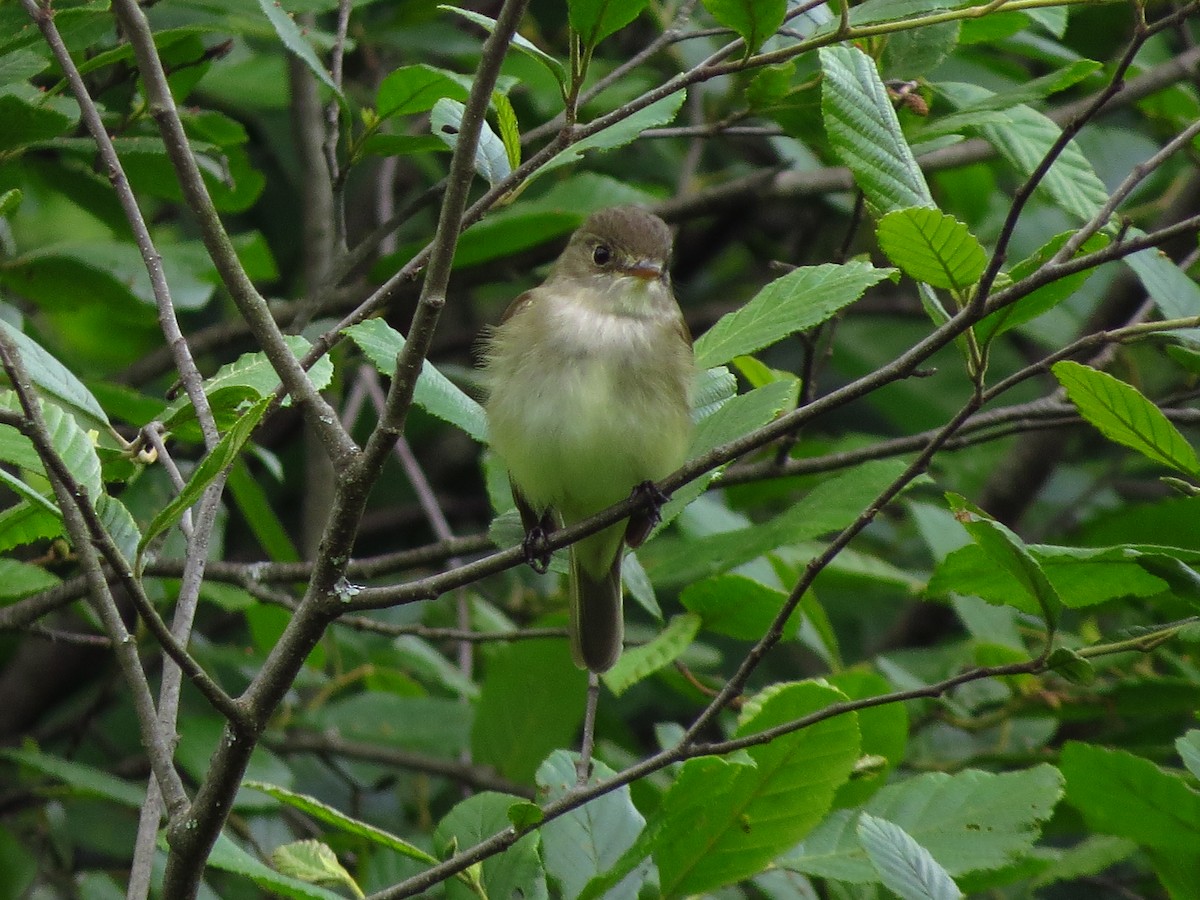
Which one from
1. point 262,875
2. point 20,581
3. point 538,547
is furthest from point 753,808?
point 20,581

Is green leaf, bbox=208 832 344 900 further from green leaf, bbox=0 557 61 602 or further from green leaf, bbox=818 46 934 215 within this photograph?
green leaf, bbox=818 46 934 215

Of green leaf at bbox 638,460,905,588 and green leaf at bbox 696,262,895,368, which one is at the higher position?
green leaf at bbox 696,262,895,368

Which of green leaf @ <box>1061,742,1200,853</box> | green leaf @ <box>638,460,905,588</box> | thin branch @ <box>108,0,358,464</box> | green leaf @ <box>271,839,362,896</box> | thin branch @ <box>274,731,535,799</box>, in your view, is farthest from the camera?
thin branch @ <box>274,731,535,799</box>

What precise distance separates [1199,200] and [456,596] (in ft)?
9.55

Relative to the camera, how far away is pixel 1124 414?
238 cm

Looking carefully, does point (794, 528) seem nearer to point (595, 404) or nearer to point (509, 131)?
point (595, 404)

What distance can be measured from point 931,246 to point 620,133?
618mm

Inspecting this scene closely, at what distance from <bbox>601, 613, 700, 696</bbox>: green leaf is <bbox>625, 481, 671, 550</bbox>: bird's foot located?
0.74 feet

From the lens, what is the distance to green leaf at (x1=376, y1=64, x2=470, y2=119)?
129 inches

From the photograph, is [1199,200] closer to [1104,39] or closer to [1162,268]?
[1104,39]

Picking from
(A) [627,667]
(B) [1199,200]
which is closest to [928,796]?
(A) [627,667]

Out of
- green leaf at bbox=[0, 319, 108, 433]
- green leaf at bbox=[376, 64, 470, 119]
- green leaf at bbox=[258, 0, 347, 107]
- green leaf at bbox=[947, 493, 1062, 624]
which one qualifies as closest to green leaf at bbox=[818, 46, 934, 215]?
green leaf at bbox=[947, 493, 1062, 624]

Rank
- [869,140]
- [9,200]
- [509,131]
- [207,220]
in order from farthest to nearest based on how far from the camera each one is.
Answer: [509,131]
[869,140]
[9,200]
[207,220]

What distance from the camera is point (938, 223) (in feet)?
7.18
